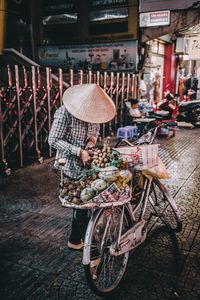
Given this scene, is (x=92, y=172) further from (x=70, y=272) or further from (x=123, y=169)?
(x=70, y=272)

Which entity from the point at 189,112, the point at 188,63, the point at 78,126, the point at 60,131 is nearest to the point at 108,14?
the point at 189,112

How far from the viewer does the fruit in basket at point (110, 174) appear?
8.69ft

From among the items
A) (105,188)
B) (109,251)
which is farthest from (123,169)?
(109,251)

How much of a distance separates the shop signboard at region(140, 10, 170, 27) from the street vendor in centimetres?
1140

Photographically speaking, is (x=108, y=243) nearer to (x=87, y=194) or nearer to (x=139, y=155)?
(x=87, y=194)

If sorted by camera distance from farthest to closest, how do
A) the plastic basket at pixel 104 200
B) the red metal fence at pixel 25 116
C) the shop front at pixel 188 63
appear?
1. the shop front at pixel 188 63
2. the red metal fence at pixel 25 116
3. the plastic basket at pixel 104 200

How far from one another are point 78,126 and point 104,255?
1.37 meters

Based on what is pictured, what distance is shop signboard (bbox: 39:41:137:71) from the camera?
14361 mm

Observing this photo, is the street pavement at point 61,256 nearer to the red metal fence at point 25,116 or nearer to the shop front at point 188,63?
the red metal fence at point 25,116

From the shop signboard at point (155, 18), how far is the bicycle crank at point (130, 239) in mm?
11922

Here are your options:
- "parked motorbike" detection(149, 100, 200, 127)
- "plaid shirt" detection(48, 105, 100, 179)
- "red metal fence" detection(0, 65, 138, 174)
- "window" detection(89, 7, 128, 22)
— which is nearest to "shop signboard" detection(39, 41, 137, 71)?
"window" detection(89, 7, 128, 22)

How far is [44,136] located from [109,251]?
5.76m

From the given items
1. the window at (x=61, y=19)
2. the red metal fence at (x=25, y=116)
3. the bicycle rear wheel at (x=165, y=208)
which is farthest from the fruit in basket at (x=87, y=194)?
the window at (x=61, y=19)

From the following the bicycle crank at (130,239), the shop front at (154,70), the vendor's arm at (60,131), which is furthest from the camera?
the shop front at (154,70)
